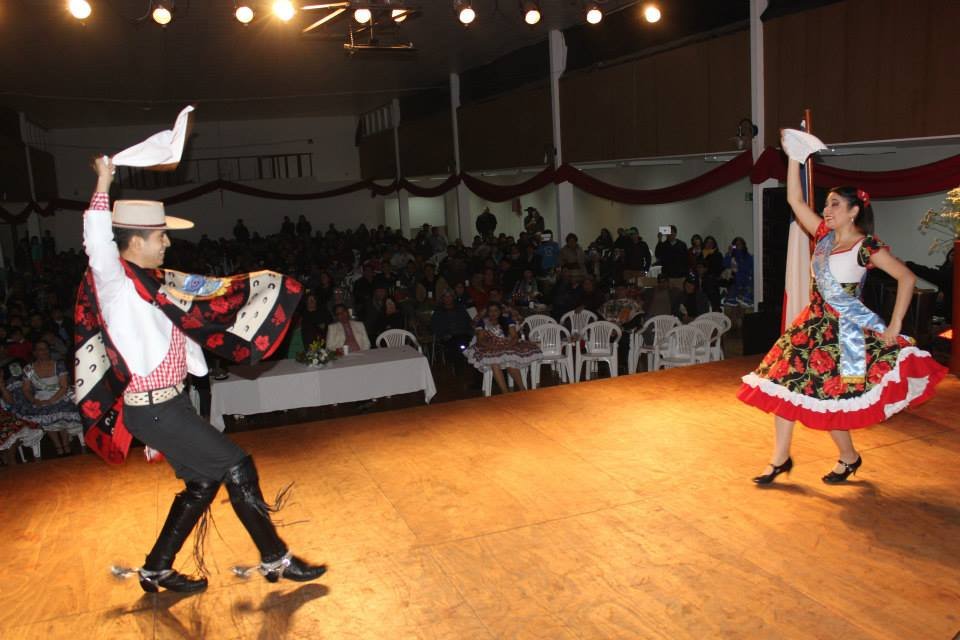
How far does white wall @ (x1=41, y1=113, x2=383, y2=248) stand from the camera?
21781mm

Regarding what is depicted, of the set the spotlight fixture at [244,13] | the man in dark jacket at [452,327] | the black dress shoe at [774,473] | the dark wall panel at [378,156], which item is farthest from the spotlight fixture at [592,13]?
the dark wall panel at [378,156]

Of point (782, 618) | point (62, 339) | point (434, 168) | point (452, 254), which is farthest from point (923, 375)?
point (434, 168)

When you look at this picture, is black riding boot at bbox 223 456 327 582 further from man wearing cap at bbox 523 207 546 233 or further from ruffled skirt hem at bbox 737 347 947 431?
man wearing cap at bbox 523 207 546 233

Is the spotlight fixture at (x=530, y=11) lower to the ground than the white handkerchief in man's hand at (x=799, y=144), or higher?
higher

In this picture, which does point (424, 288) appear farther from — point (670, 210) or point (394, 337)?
point (670, 210)

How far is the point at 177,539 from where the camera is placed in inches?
117

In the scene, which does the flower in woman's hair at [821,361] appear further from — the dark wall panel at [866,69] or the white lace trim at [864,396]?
the dark wall panel at [866,69]

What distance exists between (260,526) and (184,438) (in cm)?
40

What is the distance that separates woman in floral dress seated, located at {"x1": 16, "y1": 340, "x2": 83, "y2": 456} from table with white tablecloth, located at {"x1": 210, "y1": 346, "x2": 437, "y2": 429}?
1.08 metres

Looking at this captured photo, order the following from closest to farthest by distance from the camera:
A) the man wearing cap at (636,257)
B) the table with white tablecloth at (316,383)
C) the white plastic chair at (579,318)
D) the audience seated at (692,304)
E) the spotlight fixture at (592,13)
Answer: the table with white tablecloth at (316,383), the spotlight fixture at (592,13), the audience seated at (692,304), the white plastic chair at (579,318), the man wearing cap at (636,257)

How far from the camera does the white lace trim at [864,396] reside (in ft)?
11.7

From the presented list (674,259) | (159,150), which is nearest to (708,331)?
(674,259)

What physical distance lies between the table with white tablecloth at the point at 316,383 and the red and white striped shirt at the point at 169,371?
3.32m

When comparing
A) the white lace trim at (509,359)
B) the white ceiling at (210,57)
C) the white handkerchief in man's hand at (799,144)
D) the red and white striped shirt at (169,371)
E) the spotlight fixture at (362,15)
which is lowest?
the white lace trim at (509,359)
